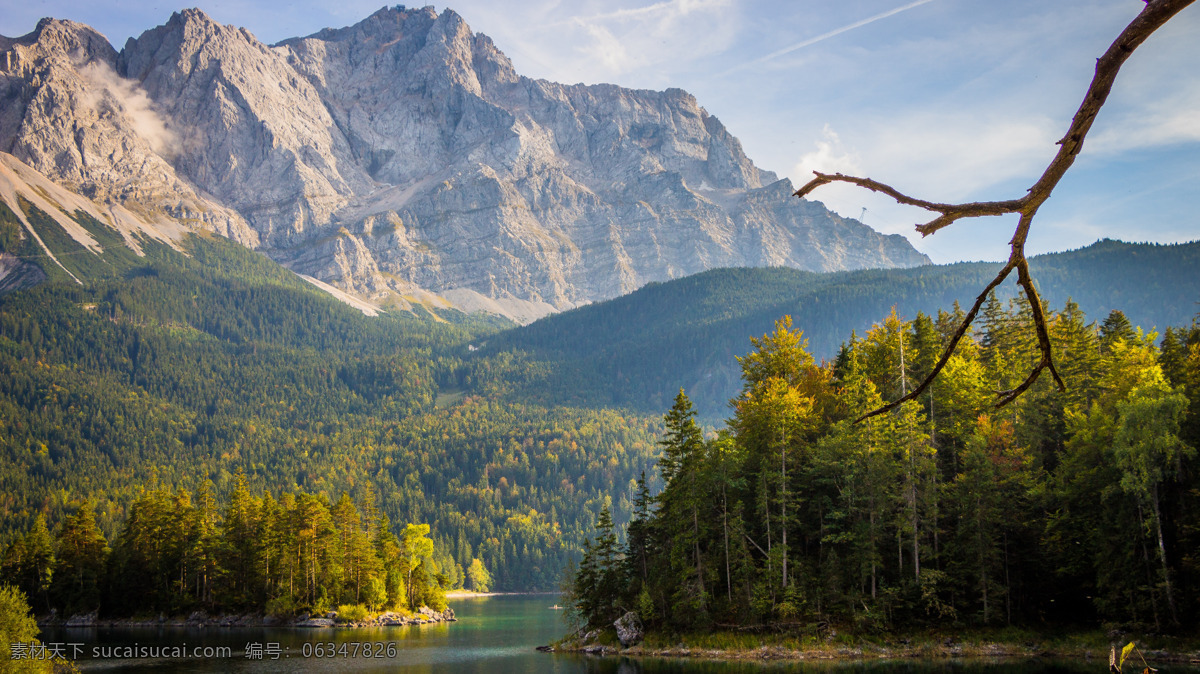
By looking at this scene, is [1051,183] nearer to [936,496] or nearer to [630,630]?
[936,496]

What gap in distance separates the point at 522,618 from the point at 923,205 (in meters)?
109

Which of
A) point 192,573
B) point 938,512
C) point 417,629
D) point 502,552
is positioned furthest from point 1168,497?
point 502,552

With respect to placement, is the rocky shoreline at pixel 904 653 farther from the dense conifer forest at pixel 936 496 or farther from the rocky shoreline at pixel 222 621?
the rocky shoreline at pixel 222 621

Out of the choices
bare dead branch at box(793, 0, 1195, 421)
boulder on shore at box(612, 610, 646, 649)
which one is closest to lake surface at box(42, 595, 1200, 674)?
boulder on shore at box(612, 610, 646, 649)

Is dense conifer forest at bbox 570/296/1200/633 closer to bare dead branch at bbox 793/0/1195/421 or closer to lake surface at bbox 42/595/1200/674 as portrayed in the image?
lake surface at bbox 42/595/1200/674

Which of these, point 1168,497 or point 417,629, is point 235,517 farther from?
point 1168,497

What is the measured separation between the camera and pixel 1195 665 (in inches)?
1435

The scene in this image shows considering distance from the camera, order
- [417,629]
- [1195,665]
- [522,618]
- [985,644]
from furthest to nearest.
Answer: [522,618]
[417,629]
[985,644]
[1195,665]

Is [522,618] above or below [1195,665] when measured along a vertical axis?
below

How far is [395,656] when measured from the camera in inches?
2308

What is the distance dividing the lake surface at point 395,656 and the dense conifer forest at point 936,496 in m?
4.43

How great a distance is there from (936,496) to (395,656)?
125 ft

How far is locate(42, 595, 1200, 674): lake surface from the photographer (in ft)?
Answer: 140

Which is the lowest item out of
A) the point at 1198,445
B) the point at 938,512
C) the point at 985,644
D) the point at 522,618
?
the point at 522,618
